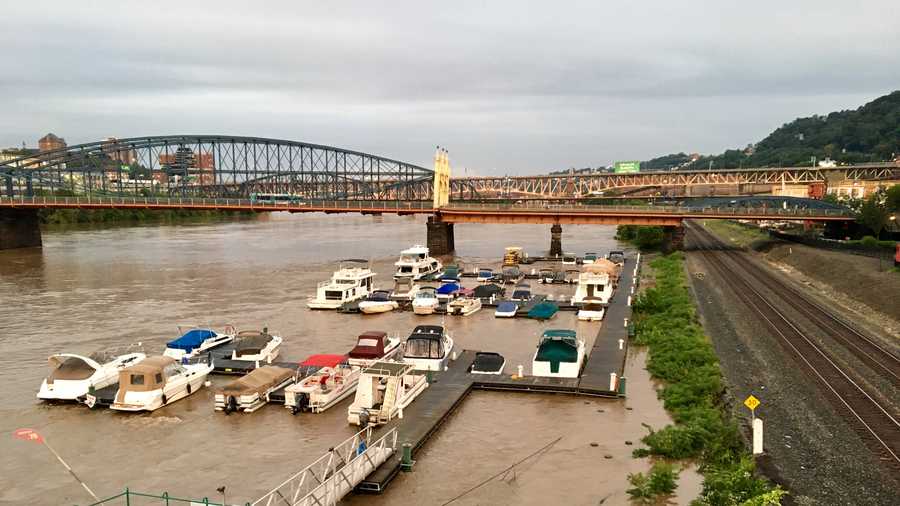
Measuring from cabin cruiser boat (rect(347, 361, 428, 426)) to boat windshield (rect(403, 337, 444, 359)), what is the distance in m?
5.07

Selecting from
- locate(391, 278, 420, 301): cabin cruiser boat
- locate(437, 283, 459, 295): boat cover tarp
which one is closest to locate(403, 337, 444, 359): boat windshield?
locate(437, 283, 459, 295): boat cover tarp

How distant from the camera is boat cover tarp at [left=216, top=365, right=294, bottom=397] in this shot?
945 inches

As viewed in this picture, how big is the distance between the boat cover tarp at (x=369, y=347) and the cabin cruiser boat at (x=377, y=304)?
13424mm

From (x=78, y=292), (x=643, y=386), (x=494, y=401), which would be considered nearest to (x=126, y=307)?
(x=78, y=292)

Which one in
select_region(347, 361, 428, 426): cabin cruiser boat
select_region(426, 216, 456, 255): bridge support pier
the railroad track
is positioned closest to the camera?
the railroad track

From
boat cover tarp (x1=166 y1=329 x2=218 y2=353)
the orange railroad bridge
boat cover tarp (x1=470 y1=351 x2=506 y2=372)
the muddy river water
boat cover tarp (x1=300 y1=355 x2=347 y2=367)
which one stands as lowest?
the muddy river water

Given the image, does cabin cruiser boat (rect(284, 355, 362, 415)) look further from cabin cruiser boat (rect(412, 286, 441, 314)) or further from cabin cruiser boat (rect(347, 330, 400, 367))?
cabin cruiser boat (rect(412, 286, 441, 314))

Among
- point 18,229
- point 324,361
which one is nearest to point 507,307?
point 324,361

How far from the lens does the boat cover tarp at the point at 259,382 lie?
24.0 metres

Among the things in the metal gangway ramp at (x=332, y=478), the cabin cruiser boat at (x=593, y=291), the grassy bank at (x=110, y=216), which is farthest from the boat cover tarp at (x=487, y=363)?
the grassy bank at (x=110, y=216)

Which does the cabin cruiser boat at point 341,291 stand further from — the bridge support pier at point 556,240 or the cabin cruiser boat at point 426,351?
the bridge support pier at point 556,240

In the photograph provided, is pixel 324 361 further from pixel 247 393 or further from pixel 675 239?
pixel 675 239

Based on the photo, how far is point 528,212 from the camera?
3172 inches

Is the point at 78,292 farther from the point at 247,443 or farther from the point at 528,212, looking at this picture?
the point at 528,212
